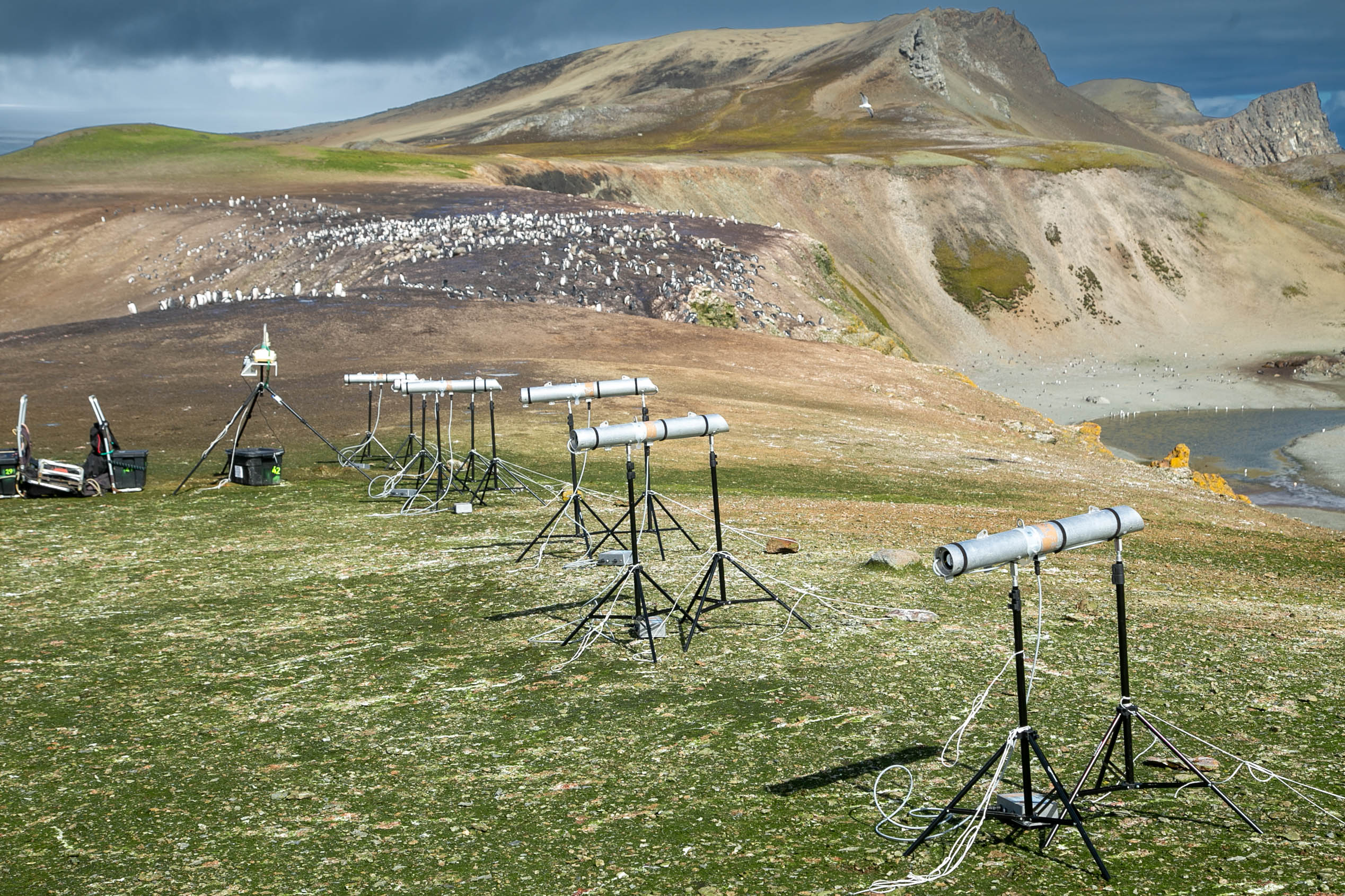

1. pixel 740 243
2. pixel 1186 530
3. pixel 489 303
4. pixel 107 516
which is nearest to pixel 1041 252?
pixel 740 243

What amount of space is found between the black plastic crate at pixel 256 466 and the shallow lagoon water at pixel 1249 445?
1291 inches

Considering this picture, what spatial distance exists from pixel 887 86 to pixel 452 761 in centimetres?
16181

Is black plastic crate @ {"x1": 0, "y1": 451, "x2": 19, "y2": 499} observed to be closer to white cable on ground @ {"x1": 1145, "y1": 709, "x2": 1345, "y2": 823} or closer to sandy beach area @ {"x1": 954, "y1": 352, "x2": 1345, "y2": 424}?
white cable on ground @ {"x1": 1145, "y1": 709, "x2": 1345, "y2": 823}

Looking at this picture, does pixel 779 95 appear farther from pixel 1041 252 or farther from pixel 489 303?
pixel 489 303

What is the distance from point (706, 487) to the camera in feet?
67.9

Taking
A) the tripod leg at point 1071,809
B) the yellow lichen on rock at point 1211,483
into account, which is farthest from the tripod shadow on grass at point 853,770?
the yellow lichen on rock at point 1211,483

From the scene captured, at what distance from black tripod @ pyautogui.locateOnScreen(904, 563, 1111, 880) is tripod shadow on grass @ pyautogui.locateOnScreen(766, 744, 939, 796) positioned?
0.85 meters

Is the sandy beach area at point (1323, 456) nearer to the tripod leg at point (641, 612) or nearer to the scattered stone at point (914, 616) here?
the scattered stone at point (914, 616)

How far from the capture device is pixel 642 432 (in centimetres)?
1110

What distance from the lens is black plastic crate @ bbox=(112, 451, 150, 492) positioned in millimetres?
18734

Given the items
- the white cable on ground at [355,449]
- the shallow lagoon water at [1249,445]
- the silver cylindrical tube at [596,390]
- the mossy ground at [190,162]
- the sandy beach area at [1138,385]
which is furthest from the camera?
the mossy ground at [190,162]

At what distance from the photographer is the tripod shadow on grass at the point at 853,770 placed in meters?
7.73

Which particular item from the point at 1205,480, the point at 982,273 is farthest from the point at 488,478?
the point at 982,273

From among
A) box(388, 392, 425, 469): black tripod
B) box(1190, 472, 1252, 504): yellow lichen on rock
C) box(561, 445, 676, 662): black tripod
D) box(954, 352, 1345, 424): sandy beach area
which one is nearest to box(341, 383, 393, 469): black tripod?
box(388, 392, 425, 469): black tripod
